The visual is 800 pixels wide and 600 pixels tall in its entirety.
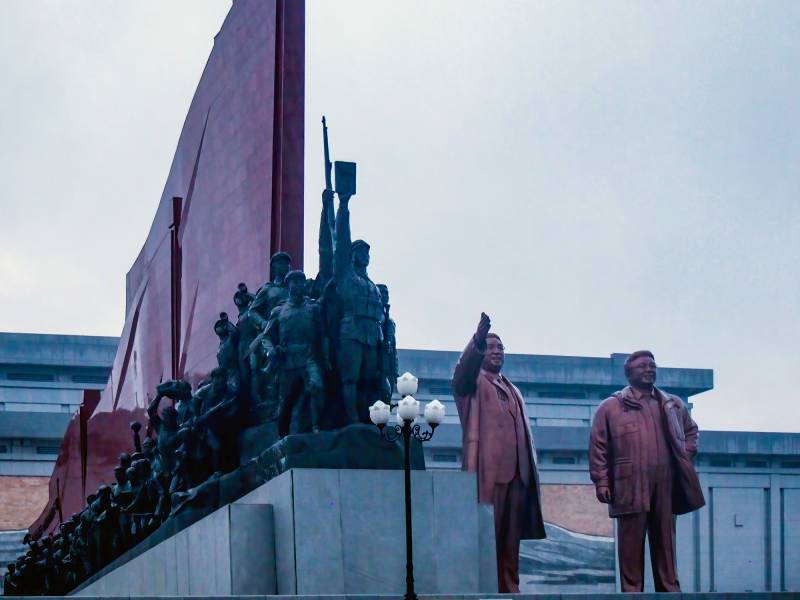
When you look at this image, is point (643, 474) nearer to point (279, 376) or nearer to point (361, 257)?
point (361, 257)

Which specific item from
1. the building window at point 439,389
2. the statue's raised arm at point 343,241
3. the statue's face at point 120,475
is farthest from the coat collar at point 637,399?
the building window at point 439,389

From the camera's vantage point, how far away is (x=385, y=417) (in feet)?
43.0

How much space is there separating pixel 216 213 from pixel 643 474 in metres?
6.76

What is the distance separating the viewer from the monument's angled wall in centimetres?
1764

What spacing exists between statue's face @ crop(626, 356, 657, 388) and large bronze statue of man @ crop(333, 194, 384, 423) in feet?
9.00

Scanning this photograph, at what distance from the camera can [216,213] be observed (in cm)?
1978

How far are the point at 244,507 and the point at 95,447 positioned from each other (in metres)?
12.2

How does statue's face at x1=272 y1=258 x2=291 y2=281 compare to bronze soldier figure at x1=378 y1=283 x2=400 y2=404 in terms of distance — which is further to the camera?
statue's face at x1=272 y1=258 x2=291 y2=281

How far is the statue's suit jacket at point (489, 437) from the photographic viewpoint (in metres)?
15.6

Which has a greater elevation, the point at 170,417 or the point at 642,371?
the point at 642,371

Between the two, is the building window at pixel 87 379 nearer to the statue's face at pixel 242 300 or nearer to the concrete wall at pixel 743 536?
the concrete wall at pixel 743 536

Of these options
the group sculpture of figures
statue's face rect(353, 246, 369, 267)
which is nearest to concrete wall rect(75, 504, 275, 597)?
the group sculpture of figures

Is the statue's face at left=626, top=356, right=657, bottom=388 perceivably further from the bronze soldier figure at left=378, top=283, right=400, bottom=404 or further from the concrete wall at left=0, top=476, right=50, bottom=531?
the concrete wall at left=0, top=476, right=50, bottom=531

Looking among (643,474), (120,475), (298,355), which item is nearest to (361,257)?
(298,355)
